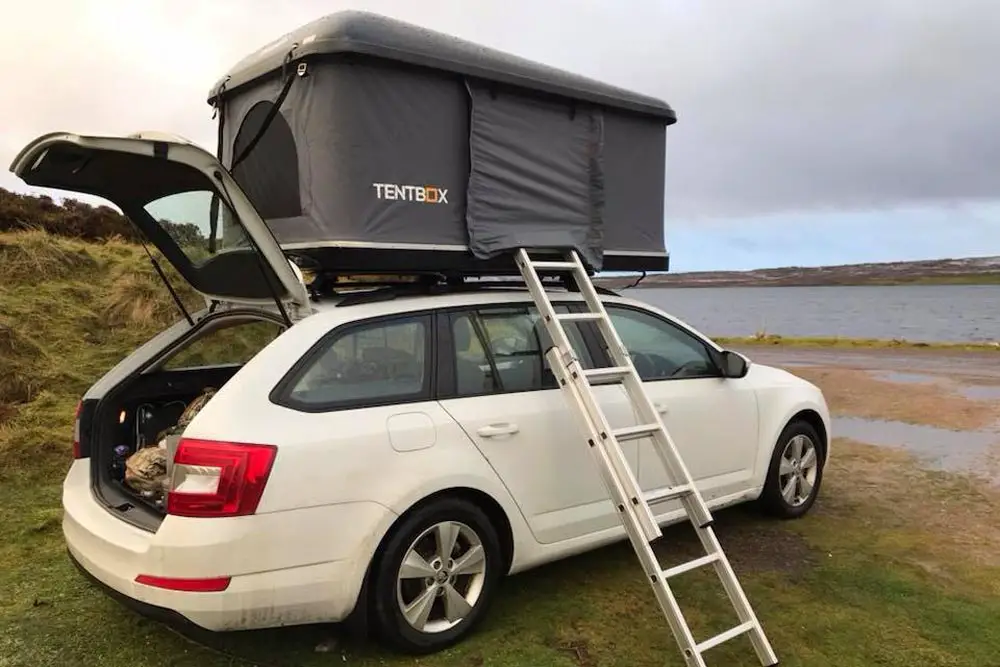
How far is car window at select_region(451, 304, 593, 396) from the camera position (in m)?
3.85

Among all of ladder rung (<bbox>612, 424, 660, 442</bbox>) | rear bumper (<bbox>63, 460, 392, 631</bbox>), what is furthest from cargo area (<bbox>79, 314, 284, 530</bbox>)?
ladder rung (<bbox>612, 424, 660, 442</bbox>)

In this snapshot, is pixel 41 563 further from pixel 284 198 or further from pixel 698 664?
pixel 698 664

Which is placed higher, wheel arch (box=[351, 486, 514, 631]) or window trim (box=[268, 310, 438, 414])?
window trim (box=[268, 310, 438, 414])

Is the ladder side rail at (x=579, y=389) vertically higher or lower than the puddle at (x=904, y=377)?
higher

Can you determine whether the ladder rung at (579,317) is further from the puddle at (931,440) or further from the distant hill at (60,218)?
the distant hill at (60,218)

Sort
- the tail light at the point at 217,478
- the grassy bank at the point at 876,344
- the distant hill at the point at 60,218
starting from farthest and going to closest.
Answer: the grassy bank at the point at 876,344, the distant hill at the point at 60,218, the tail light at the point at 217,478

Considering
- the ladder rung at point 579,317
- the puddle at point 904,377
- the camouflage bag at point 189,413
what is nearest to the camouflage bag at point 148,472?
the camouflage bag at point 189,413

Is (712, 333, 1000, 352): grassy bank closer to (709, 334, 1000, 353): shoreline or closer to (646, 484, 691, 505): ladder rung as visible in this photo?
(709, 334, 1000, 353): shoreline

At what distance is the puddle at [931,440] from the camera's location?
7.16 m

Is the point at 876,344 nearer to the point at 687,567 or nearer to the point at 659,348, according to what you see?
the point at 659,348

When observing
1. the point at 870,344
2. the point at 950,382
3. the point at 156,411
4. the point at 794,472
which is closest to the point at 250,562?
the point at 156,411

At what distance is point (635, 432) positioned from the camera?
12.6ft

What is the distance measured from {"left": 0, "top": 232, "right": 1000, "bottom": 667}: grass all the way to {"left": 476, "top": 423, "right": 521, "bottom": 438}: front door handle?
94 cm

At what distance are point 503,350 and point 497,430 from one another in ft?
1.64
